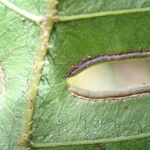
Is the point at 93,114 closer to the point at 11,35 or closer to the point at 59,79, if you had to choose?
the point at 59,79

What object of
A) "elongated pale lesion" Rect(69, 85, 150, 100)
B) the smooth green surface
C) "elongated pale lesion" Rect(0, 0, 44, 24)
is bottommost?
"elongated pale lesion" Rect(69, 85, 150, 100)

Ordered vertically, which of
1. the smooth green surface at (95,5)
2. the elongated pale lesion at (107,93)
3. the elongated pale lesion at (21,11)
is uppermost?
the smooth green surface at (95,5)

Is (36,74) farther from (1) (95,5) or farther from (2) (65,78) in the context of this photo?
(1) (95,5)

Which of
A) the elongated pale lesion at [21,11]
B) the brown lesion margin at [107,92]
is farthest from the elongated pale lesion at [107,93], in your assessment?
the elongated pale lesion at [21,11]

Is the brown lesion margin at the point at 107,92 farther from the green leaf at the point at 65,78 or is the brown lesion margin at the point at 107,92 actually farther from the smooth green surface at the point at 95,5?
the smooth green surface at the point at 95,5

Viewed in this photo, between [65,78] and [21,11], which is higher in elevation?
[21,11]

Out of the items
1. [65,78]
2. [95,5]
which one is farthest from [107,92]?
[95,5]

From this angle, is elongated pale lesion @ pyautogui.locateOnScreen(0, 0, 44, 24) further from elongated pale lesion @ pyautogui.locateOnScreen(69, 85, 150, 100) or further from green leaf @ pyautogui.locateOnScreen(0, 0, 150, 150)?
elongated pale lesion @ pyautogui.locateOnScreen(69, 85, 150, 100)

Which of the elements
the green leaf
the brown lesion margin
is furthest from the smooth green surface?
the brown lesion margin

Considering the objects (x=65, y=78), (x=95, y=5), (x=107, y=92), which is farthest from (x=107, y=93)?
(x=95, y=5)

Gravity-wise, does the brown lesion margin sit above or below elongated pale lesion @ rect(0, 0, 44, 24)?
below
